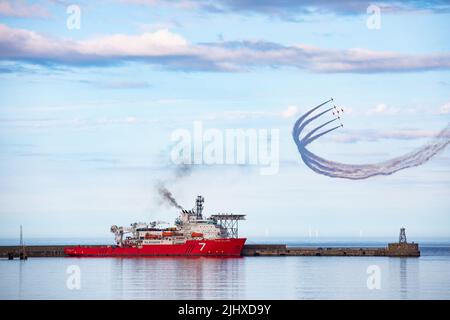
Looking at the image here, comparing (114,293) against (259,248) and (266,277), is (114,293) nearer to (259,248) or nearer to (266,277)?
(266,277)

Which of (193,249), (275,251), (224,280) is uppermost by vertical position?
(193,249)

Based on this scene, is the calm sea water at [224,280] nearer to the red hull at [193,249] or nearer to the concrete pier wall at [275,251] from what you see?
the red hull at [193,249]

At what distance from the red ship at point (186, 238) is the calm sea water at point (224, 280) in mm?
8514

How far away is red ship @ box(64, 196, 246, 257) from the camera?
135m

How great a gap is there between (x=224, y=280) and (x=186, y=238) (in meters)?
44.6

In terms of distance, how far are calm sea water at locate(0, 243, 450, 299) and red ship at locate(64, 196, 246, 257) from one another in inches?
335

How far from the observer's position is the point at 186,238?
136375 millimetres

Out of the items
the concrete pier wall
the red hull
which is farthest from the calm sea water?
the concrete pier wall

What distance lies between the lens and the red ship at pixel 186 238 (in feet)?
443

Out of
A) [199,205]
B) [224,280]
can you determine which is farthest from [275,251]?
[224,280]

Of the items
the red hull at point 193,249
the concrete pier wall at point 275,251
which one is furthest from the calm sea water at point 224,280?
the concrete pier wall at point 275,251

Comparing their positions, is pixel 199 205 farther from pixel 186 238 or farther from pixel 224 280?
pixel 224 280

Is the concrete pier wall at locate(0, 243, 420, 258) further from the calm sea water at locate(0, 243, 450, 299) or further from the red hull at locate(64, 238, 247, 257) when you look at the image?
the calm sea water at locate(0, 243, 450, 299)
